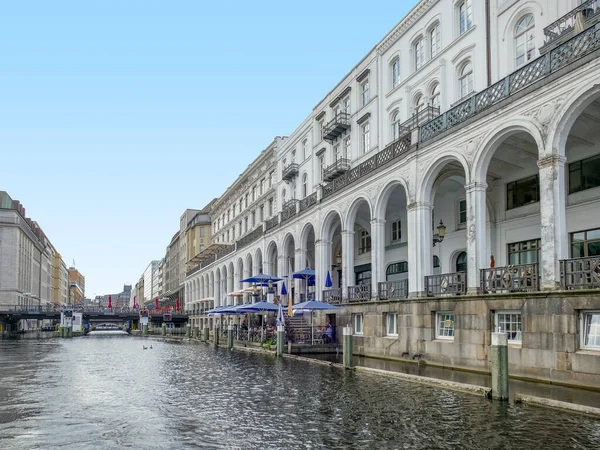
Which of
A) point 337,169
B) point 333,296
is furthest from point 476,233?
point 337,169

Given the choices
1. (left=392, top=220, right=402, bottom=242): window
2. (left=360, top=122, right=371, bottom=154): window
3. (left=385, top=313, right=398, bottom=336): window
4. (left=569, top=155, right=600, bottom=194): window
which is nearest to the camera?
(left=569, top=155, right=600, bottom=194): window

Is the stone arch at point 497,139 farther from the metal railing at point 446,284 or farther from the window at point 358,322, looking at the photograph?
the window at point 358,322

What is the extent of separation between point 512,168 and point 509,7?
6.94m

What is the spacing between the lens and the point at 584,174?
2352cm

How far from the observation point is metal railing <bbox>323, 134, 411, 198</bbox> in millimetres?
29859

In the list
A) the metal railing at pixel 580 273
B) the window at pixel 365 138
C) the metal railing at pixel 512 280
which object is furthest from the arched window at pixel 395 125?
the metal railing at pixel 580 273

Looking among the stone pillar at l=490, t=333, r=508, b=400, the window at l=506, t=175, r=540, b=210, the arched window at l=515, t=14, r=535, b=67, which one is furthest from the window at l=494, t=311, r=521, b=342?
the arched window at l=515, t=14, r=535, b=67

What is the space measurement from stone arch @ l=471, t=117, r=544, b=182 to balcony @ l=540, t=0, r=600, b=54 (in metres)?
2.97

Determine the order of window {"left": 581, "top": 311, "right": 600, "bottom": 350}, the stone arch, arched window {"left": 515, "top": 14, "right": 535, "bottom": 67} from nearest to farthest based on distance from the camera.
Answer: window {"left": 581, "top": 311, "right": 600, "bottom": 350}, the stone arch, arched window {"left": 515, "top": 14, "right": 535, "bottom": 67}

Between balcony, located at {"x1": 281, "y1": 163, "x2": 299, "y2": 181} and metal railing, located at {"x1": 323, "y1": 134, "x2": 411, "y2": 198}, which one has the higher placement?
balcony, located at {"x1": 281, "y1": 163, "x2": 299, "y2": 181}

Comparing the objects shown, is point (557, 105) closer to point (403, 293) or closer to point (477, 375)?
point (477, 375)

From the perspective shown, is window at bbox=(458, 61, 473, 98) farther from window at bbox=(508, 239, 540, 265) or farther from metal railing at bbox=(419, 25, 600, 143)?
window at bbox=(508, 239, 540, 265)

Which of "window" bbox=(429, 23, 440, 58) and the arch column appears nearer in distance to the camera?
the arch column

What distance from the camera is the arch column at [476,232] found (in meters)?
23.3
